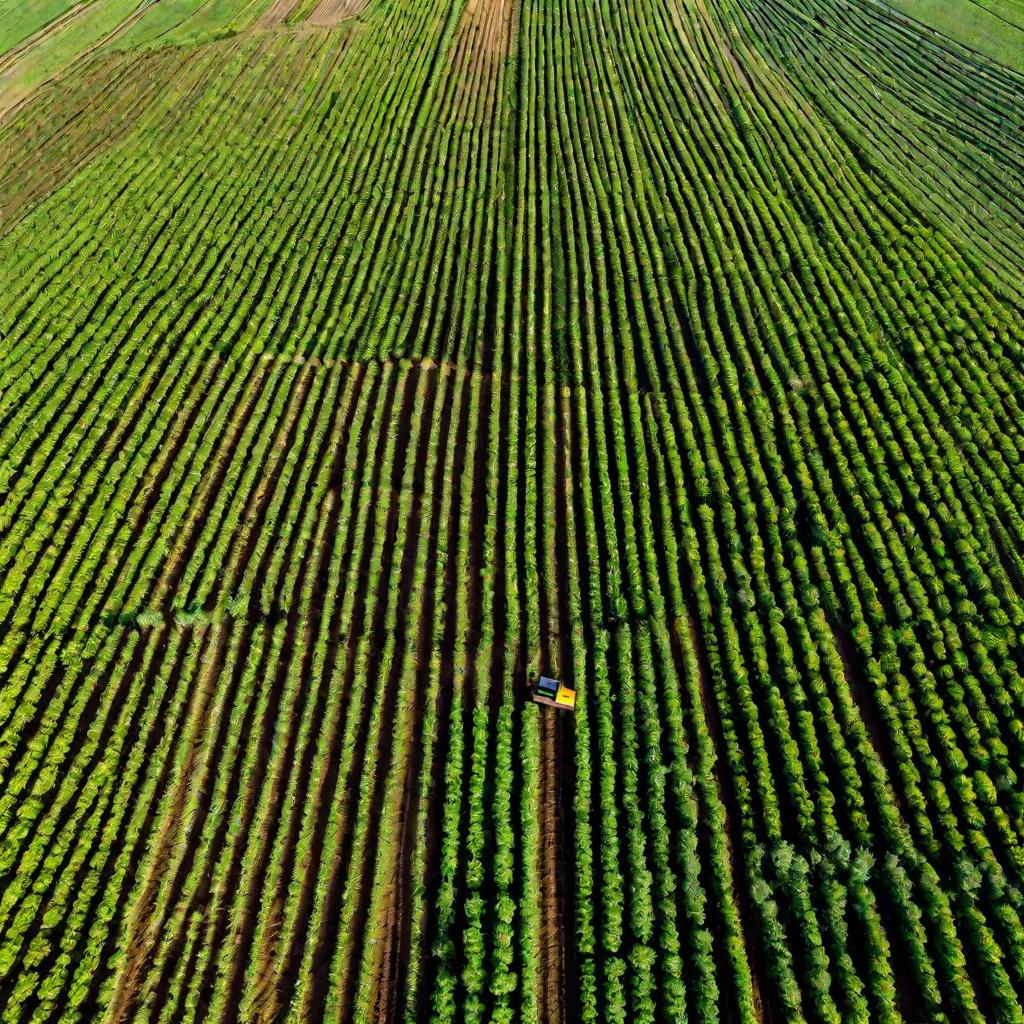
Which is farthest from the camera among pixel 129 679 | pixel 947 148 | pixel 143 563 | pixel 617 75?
pixel 617 75

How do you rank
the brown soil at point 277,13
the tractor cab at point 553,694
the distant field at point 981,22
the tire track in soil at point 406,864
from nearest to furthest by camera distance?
1. the tire track in soil at point 406,864
2. the tractor cab at point 553,694
3. the distant field at point 981,22
4. the brown soil at point 277,13

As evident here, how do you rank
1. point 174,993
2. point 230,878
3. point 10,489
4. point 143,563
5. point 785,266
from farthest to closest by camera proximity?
point 785,266 < point 10,489 < point 143,563 < point 230,878 < point 174,993

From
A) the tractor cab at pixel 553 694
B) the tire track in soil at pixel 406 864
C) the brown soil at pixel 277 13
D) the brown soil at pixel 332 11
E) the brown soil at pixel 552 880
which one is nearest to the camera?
the brown soil at pixel 552 880

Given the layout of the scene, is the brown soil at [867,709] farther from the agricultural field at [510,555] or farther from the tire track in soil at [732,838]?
the tire track in soil at [732,838]

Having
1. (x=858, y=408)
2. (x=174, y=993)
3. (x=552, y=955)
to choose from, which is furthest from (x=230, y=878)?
(x=858, y=408)

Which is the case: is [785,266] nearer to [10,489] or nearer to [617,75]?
[617,75]

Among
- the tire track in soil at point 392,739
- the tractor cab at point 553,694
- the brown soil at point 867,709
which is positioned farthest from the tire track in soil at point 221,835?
the brown soil at point 867,709

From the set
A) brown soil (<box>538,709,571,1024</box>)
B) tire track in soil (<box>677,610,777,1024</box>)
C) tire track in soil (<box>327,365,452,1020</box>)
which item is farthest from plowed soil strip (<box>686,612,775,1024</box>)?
tire track in soil (<box>327,365,452,1020</box>)

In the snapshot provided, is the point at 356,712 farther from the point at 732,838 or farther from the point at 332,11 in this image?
the point at 332,11

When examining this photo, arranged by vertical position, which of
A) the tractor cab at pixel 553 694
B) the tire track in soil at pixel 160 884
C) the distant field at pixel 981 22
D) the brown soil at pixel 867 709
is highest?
the distant field at pixel 981 22
